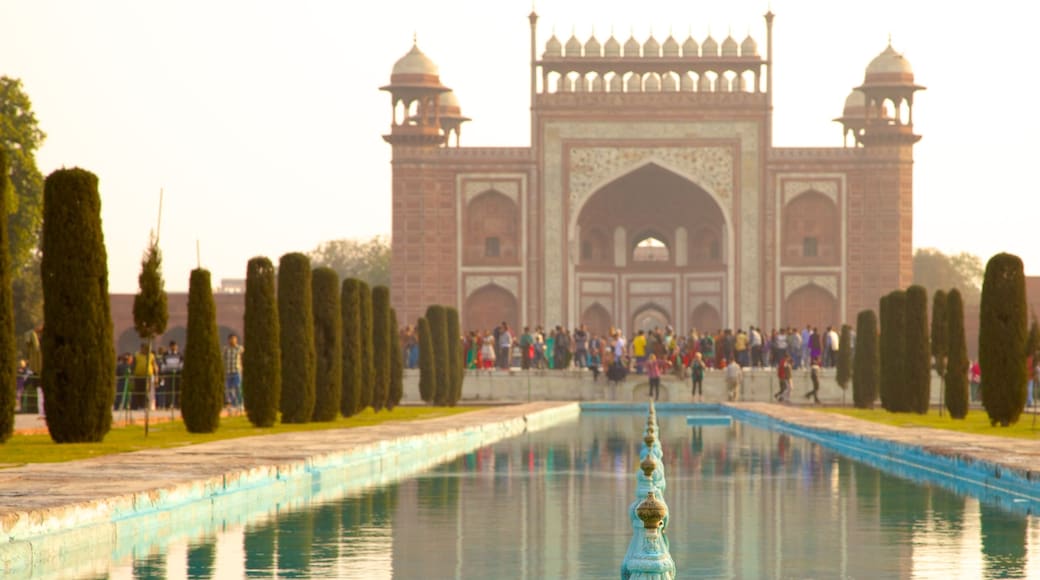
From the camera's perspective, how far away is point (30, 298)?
3500 centimetres

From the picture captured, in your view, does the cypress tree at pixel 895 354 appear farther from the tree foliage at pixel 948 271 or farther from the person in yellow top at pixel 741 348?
the tree foliage at pixel 948 271

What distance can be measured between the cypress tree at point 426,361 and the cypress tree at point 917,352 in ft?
25.0

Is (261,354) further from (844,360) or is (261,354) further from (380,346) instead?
(844,360)

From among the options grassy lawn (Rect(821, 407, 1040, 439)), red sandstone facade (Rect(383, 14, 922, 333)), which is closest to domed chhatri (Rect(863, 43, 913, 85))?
red sandstone facade (Rect(383, 14, 922, 333))

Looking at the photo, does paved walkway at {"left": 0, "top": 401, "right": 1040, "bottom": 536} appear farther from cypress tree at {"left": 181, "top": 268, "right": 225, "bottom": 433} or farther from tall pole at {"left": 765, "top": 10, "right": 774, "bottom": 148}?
tall pole at {"left": 765, "top": 10, "right": 774, "bottom": 148}

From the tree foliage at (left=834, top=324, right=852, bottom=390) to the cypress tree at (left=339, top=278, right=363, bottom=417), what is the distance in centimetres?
1180

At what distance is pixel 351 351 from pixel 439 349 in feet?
24.8

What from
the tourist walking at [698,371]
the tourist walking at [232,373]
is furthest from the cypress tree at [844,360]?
the tourist walking at [232,373]

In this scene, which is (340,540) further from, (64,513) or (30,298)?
(30,298)

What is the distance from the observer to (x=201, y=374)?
16.8 meters

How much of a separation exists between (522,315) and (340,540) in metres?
33.4

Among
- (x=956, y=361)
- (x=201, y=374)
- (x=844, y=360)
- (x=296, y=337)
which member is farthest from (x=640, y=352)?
(x=201, y=374)

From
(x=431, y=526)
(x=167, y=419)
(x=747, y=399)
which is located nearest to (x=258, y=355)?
(x=167, y=419)

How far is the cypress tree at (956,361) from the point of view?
68.7 feet
